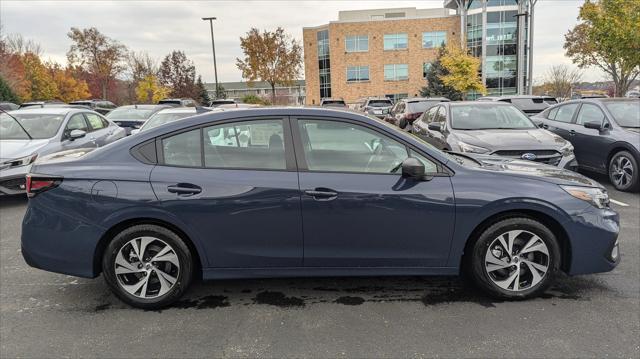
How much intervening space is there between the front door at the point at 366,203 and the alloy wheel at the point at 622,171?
5.85 metres

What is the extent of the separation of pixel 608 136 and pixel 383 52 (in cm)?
5030

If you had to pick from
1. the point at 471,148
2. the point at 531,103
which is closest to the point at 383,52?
the point at 531,103

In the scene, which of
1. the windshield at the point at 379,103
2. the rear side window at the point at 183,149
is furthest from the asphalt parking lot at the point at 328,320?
the windshield at the point at 379,103

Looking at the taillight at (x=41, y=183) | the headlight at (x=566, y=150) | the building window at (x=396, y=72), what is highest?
the building window at (x=396, y=72)

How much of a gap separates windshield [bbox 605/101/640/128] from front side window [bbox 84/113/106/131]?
1018 centimetres

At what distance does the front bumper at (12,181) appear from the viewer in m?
7.09

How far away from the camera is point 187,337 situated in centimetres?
322

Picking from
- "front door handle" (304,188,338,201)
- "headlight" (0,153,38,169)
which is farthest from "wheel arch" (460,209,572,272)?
"headlight" (0,153,38,169)

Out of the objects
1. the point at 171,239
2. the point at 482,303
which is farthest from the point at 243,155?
the point at 482,303

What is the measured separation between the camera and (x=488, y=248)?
359cm

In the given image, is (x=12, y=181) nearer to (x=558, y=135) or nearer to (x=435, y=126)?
(x=435, y=126)

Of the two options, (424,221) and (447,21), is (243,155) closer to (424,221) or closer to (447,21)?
(424,221)

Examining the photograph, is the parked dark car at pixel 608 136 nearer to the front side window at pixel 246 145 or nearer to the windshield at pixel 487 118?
the windshield at pixel 487 118

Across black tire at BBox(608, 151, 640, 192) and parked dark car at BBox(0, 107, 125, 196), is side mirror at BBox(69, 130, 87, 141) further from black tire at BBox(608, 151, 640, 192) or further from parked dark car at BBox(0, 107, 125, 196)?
black tire at BBox(608, 151, 640, 192)
